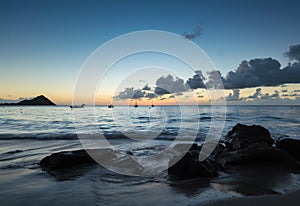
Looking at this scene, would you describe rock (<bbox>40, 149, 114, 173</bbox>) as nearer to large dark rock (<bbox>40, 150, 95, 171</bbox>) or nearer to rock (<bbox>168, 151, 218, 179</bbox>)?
large dark rock (<bbox>40, 150, 95, 171</bbox>)

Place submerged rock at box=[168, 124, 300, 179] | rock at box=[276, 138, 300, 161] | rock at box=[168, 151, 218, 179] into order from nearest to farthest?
rock at box=[168, 151, 218, 179]
submerged rock at box=[168, 124, 300, 179]
rock at box=[276, 138, 300, 161]

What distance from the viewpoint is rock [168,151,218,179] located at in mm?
5250

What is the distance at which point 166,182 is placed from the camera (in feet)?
16.4

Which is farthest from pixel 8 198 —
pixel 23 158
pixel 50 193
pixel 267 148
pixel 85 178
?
pixel 267 148

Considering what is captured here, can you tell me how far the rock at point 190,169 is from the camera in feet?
17.2

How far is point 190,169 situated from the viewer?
529 cm

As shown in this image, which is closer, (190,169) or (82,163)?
(190,169)

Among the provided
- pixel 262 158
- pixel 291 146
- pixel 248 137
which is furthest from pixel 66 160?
pixel 291 146

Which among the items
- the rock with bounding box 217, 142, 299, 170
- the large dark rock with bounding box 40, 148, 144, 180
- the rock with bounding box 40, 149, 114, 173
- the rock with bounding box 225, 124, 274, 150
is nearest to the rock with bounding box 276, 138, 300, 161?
the rock with bounding box 225, 124, 274, 150

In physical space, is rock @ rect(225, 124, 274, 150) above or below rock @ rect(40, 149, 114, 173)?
above

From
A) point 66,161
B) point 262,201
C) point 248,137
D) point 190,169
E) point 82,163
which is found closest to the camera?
point 262,201

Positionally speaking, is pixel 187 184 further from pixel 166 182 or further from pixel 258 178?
pixel 258 178

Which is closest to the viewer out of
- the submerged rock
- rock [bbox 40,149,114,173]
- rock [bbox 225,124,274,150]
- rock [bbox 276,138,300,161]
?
the submerged rock

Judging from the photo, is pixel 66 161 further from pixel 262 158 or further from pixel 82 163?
pixel 262 158
